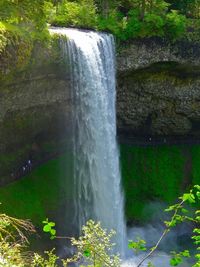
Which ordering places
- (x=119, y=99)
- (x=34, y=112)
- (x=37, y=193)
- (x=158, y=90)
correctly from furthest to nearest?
(x=158, y=90), (x=119, y=99), (x=37, y=193), (x=34, y=112)

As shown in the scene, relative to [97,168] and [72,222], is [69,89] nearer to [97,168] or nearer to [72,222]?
[97,168]

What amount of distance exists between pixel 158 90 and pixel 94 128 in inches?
288

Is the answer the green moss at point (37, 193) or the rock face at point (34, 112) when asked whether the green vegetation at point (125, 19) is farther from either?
the green moss at point (37, 193)

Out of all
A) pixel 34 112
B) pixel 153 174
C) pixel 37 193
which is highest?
pixel 34 112

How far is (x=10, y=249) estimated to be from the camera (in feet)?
25.8

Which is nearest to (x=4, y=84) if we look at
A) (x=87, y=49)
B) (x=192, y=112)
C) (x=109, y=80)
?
(x=87, y=49)

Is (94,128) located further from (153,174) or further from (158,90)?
(153,174)

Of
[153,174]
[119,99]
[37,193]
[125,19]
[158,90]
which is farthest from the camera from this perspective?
[153,174]

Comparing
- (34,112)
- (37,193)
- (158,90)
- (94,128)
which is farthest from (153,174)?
(34,112)

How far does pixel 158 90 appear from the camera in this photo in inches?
1210

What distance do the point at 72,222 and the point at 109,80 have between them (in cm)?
907

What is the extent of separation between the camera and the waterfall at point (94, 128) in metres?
23.6

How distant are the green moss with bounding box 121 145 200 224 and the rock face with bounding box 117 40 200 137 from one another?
1.39m

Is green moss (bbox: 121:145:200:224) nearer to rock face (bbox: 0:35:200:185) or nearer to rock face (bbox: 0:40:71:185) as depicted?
rock face (bbox: 0:35:200:185)
